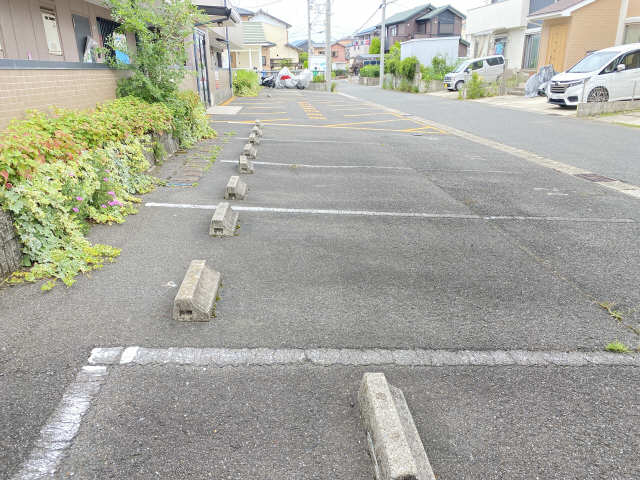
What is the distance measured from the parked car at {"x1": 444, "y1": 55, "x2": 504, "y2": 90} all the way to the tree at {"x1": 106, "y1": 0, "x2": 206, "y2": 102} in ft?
85.4

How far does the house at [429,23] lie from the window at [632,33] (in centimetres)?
3076

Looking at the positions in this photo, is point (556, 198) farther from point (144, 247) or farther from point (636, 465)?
point (144, 247)

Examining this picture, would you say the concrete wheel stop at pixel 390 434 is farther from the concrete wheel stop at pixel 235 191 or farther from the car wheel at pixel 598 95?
the car wheel at pixel 598 95

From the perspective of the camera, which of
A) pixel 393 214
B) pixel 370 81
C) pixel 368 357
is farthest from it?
pixel 370 81

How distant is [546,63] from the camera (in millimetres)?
27875

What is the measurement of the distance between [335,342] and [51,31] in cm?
749

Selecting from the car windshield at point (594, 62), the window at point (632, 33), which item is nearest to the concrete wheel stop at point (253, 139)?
the car windshield at point (594, 62)

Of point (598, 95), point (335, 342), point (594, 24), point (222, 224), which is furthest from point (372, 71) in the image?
point (335, 342)

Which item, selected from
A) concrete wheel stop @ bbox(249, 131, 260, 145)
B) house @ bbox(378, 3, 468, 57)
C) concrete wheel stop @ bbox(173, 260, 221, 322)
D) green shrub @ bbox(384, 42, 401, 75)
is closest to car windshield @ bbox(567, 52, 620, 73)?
concrete wheel stop @ bbox(249, 131, 260, 145)

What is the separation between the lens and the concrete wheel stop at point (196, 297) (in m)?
3.16

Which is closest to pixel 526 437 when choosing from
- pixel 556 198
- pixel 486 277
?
pixel 486 277

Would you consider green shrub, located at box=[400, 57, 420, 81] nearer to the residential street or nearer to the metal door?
the metal door

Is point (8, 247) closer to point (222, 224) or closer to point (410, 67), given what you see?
point (222, 224)

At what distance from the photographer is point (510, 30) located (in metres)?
33.8
